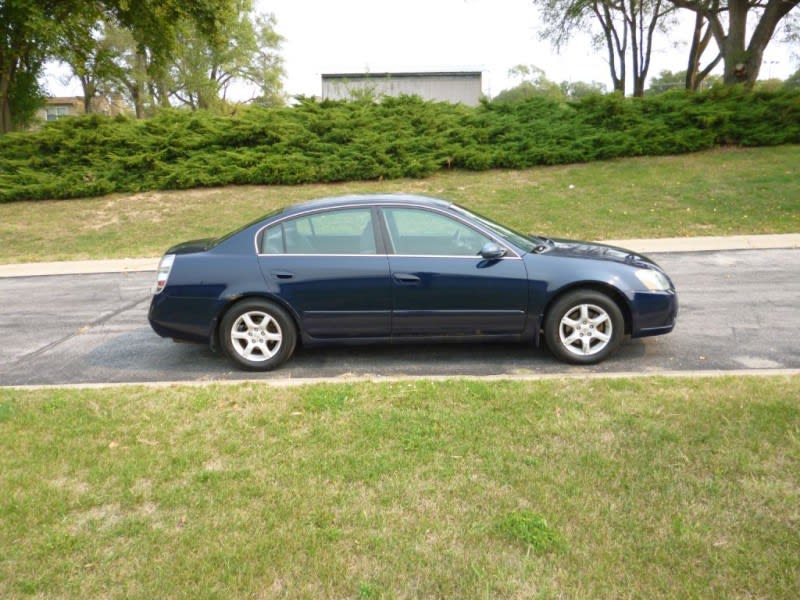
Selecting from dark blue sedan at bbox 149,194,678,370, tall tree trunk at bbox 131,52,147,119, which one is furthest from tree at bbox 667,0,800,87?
tall tree trunk at bbox 131,52,147,119

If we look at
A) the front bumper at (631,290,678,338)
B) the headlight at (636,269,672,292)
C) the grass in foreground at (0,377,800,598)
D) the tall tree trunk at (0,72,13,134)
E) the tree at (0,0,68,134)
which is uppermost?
the tree at (0,0,68,134)

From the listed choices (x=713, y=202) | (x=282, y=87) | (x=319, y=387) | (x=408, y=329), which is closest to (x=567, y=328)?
(x=408, y=329)

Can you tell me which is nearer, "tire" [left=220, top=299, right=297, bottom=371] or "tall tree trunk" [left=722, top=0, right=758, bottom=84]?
"tire" [left=220, top=299, right=297, bottom=371]

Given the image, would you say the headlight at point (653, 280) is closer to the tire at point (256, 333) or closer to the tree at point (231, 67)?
the tire at point (256, 333)

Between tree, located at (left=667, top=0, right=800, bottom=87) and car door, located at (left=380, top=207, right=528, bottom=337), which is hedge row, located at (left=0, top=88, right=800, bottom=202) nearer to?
tree, located at (left=667, top=0, right=800, bottom=87)

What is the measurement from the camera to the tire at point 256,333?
5977 millimetres

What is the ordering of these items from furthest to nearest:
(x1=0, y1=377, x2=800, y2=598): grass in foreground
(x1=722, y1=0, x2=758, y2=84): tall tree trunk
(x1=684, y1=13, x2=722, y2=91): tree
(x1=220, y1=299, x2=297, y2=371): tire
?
(x1=684, y1=13, x2=722, y2=91): tree
(x1=722, y1=0, x2=758, y2=84): tall tree trunk
(x1=220, y1=299, x2=297, y2=371): tire
(x1=0, y1=377, x2=800, y2=598): grass in foreground

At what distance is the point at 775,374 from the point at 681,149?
14937 mm

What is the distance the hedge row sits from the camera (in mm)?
18078

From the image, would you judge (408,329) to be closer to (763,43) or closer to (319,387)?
(319,387)

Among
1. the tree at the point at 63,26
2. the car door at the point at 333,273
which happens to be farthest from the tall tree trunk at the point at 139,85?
the car door at the point at 333,273

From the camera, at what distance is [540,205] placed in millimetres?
15305

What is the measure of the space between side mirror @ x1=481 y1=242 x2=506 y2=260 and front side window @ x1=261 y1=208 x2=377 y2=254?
940 mm

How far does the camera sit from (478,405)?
4.54 m
